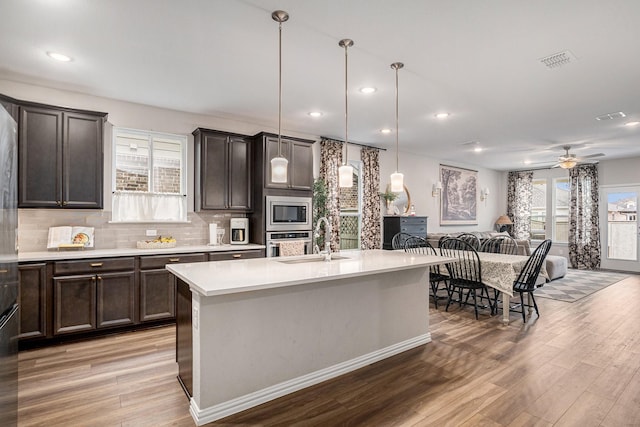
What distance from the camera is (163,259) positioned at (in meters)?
4.04

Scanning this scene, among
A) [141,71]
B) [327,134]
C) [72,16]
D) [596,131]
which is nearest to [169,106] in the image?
[141,71]

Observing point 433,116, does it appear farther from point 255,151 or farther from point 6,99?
point 6,99

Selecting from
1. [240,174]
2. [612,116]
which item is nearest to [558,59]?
[612,116]

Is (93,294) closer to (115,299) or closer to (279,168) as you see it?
(115,299)

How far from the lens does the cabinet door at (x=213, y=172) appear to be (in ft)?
Result: 15.1

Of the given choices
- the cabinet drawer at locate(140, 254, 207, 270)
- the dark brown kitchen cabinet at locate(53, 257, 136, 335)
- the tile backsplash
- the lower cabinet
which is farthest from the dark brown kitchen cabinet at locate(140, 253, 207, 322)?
the lower cabinet

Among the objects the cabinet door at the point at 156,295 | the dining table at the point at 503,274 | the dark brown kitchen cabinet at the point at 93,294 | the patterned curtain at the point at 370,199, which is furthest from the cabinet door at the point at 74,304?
the dining table at the point at 503,274

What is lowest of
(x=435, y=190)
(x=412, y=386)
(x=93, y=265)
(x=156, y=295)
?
(x=412, y=386)

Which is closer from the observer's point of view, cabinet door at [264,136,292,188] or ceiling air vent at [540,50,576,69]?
ceiling air vent at [540,50,576,69]

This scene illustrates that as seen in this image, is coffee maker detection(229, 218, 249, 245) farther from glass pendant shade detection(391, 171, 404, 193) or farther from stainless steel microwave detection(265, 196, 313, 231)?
glass pendant shade detection(391, 171, 404, 193)

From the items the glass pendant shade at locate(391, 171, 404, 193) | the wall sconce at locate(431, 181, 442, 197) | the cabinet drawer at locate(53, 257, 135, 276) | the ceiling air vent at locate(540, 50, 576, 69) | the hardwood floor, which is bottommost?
the hardwood floor

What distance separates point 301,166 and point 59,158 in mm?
2993

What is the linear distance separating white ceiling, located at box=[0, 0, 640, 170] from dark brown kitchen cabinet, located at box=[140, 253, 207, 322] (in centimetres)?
202

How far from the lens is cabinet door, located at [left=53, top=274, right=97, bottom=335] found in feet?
11.4
